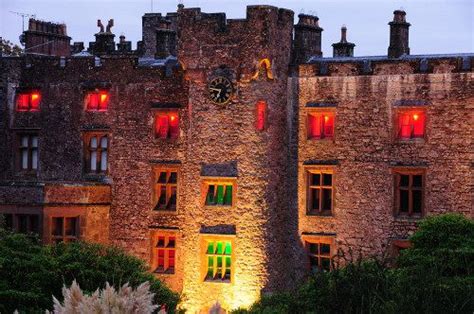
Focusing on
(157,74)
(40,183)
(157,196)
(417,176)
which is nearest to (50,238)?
(40,183)

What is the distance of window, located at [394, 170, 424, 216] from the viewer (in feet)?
84.8

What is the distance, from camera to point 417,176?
25.9 m

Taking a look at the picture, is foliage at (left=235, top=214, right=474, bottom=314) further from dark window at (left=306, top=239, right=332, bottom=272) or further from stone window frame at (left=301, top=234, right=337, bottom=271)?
dark window at (left=306, top=239, right=332, bottom=272)

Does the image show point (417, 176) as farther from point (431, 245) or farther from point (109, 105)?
point (109, 105)

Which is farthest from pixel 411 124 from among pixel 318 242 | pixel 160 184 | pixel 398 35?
pixel 160 184

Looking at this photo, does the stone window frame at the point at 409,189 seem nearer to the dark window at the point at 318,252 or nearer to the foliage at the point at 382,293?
the dark window at the point at 318,252

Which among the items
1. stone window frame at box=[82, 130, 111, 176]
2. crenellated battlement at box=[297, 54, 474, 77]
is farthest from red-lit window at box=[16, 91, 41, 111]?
crenellated battlement at box=[297, 54, 474, 77]

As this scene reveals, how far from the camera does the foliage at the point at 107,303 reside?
495 centimetres

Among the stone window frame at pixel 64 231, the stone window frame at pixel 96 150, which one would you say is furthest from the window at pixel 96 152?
the stone window frame at pixel 64 231

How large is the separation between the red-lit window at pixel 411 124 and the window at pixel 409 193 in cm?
102

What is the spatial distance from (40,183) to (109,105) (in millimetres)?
3272

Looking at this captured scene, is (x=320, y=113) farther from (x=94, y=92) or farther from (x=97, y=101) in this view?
(x=94, y=92)

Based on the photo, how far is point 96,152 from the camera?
2911 cm

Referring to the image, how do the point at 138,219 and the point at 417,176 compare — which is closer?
the point at 417,176
